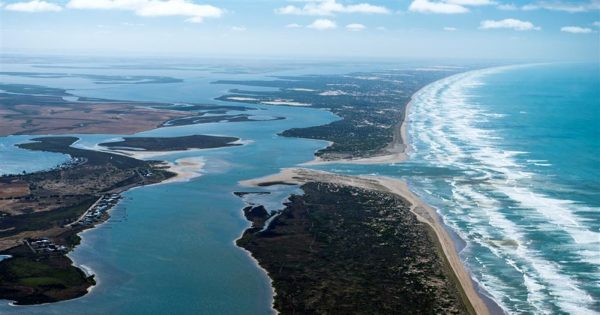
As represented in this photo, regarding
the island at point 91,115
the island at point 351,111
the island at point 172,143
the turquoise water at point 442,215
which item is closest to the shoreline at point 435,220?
the island at point 351,111

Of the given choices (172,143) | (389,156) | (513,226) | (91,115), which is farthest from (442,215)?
(91,115)

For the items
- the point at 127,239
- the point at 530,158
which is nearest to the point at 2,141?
the point at 127,239

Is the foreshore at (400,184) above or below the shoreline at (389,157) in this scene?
below

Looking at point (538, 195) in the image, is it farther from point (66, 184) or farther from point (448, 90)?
point (448, 90)

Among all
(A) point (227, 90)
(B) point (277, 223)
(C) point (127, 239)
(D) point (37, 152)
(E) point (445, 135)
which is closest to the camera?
(C) point (127, 239)

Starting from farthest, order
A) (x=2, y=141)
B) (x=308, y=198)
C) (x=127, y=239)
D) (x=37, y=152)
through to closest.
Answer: (x=2, y=141) < (x=37, y=152) < (x=308, y=198) < (x=127, y=239)

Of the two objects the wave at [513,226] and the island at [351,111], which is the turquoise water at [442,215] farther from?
the island at [351,111]
